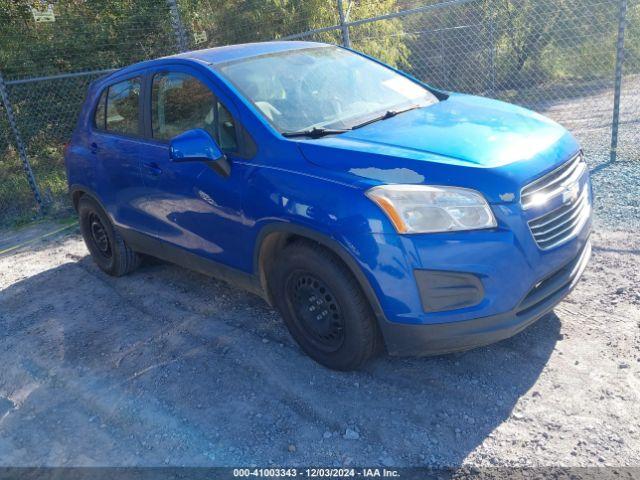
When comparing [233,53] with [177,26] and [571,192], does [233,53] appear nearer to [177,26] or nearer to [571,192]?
[571,192]

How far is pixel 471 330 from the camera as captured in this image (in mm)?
2926

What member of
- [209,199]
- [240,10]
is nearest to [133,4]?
[240,10]

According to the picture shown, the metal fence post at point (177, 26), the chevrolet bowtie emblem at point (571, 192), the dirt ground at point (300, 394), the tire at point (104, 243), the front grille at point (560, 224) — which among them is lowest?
the dirt ground at point (300, 394)

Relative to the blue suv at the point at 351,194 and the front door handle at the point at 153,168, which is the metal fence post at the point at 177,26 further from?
the front door handle at the point at 153,168

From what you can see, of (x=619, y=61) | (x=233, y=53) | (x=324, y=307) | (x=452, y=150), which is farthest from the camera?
(x=619, y=61)

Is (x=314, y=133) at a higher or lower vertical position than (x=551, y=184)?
higher

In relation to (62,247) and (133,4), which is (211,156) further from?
(133,4)

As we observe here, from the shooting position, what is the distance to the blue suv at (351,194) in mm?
2879

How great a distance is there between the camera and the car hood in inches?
114

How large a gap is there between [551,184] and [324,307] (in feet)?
4.56

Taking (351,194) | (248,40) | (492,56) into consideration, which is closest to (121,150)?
(351,194)

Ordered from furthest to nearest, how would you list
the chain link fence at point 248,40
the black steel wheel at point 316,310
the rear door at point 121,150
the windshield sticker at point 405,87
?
the chain link fence at point 248,40 < the rear door at point 121,150 < the windshield sticker at point 405,87 < the black steel wheel at point 316,310

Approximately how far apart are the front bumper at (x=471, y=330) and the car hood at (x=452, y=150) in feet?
1.81

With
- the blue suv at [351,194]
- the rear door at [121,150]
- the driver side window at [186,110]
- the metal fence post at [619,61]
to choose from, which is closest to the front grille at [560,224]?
the blue suv at [351,194]
